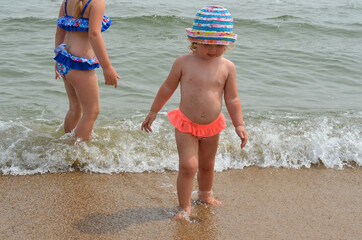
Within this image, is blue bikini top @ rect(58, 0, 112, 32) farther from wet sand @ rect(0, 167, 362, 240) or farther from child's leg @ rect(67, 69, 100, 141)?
wet sand @ rect(0, 167, 362, 240)

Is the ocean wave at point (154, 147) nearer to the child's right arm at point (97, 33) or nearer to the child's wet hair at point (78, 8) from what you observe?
the child's right arm at point (97, 33)

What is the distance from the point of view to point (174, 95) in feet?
20.8

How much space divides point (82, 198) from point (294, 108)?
3.45 meters

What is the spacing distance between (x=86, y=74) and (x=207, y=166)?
4.40ft

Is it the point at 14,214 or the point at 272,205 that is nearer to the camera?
the point at 14,214

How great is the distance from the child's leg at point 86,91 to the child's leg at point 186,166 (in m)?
1.10

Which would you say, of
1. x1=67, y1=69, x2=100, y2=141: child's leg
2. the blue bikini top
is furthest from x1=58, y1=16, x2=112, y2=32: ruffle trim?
x1=67, y1=69, x2=100, y2=141: child's leg

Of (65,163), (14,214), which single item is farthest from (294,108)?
(14,214)

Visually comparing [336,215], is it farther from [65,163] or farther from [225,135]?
[65,163]

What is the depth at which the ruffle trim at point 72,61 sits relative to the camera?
377 cm

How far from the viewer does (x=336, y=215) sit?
11.1 feet

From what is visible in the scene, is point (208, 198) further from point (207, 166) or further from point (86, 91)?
point (86, 91)

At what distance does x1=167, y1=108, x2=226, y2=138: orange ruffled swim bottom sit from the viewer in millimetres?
3133

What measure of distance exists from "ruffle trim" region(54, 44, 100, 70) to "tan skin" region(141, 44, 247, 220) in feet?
3.03
